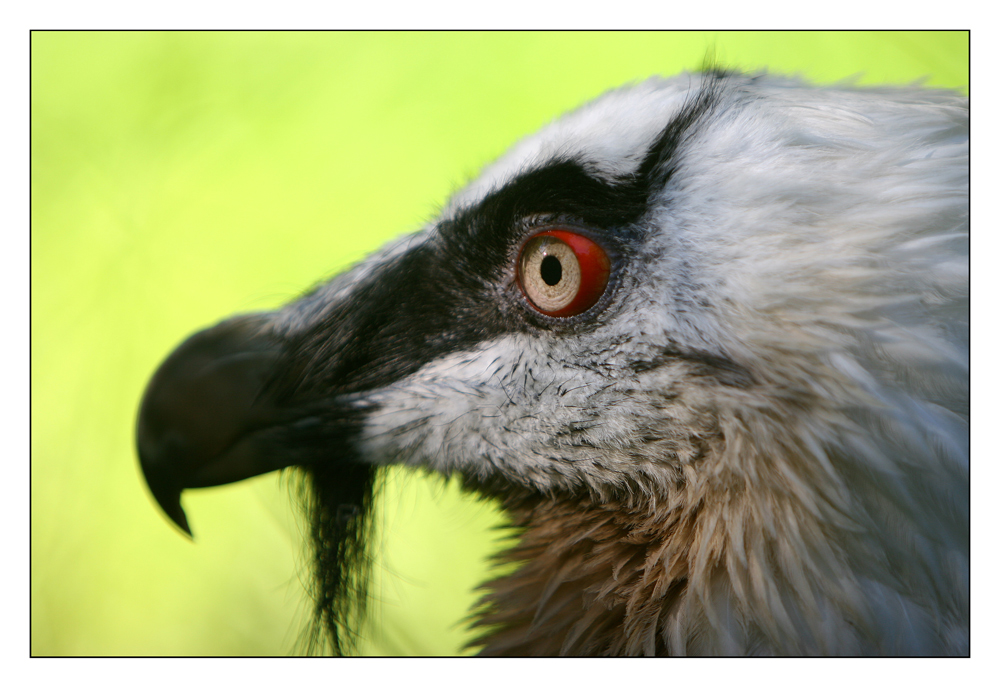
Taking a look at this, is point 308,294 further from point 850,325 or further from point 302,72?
point 850,325

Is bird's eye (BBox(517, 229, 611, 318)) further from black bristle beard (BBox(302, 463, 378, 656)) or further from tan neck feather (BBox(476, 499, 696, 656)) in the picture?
black bristle beard (BBox(302, 463, 378, 656))

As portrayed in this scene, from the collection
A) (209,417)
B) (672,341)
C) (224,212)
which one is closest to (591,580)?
(672,341)

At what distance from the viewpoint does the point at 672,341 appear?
670 mm

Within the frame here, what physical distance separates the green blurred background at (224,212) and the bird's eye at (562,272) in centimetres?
20

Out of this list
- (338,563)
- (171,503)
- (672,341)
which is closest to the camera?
(672,341)

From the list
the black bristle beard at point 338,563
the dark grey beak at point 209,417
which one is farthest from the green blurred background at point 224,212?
the dark grey beak at point 209,417

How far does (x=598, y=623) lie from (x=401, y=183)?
0.72 meters

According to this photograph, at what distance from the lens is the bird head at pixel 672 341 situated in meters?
0.65

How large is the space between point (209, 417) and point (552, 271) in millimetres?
457

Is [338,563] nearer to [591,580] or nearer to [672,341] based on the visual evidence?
[591,580]

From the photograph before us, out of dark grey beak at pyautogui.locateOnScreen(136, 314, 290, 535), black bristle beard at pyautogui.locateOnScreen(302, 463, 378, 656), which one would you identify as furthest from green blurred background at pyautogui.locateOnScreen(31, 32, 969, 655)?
dark grey beak at pyautogui.locateOnScreen(136, 314, 290, 535)

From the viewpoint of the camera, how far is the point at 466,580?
113cm
